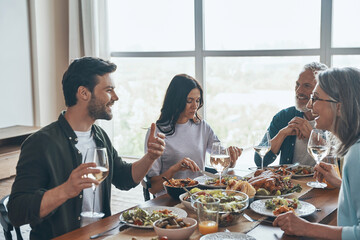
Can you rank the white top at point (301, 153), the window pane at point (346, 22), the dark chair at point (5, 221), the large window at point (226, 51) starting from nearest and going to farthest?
the dark chair at point (5, 221), the white top at point (301, 153), the window pane at point (346, 22), the large window at point (226, 51)

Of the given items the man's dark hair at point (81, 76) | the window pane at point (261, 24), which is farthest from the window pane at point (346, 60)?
the man's dark hair at point (81, 76)

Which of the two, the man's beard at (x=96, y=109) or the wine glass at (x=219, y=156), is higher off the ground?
the man's beard at (x=96, y=109)

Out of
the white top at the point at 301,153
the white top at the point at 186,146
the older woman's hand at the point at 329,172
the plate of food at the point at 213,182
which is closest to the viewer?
the older woman's hand at the point at 329,172

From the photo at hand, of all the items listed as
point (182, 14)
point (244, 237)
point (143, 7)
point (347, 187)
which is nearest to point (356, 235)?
point (347, 187)

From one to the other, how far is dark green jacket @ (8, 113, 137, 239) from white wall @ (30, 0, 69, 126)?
3.80 meters

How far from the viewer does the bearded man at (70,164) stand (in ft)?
6.09

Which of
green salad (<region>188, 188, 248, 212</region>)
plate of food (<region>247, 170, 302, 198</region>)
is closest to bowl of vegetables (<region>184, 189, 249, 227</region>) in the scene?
green salad (<region>188, 188, 248, 212</region>)

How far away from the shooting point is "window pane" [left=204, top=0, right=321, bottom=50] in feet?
16.5

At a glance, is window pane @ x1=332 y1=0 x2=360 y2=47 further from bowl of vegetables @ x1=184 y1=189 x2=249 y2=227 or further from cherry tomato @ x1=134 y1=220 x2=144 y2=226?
cherry tomato @ x1=134 y1=220 x2=144 y2=226


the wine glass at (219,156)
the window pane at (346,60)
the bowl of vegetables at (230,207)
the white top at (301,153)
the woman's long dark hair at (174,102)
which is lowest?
the white top at (301,153)

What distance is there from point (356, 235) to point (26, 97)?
→ 4.94 meters

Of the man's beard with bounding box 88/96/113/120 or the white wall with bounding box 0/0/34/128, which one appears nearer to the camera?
the man's beard with bounding box 88/96/113/120

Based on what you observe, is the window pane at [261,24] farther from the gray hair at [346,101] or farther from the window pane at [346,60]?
the gray hair at [346,101]

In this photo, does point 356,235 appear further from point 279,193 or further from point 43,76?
point 43,76
